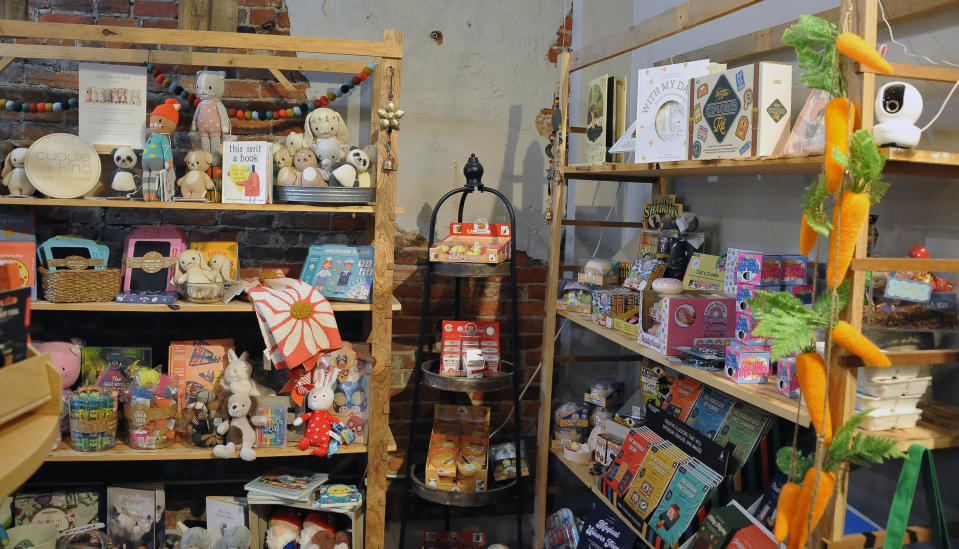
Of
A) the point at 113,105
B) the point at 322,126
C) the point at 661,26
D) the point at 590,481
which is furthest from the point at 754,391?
the point at 113,105

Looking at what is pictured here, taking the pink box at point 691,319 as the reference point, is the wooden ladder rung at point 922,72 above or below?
above

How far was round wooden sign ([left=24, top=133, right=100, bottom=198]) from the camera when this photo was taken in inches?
91.0

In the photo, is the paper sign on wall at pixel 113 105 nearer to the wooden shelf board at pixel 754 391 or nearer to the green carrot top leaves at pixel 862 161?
the wooden shelf board at pixel 754 391

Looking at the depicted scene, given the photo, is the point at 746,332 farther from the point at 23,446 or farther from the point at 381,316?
the point at 23,446

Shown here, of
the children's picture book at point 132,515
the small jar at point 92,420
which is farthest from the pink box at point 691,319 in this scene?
the children's picture book at point 132,515

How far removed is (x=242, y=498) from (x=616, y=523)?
1.28 meters

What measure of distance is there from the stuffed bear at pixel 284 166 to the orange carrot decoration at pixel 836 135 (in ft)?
5.57

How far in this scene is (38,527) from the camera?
2.40 m

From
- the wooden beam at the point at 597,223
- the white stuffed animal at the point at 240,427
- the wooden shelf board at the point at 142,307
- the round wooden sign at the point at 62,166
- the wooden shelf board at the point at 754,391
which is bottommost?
the white stuffed animal at the point at 240,427

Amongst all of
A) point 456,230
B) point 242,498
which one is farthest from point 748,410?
point 242,498

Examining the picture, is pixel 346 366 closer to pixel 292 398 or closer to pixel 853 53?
pixel 292 398

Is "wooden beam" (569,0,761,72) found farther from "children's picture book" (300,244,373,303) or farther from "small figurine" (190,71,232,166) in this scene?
"small figurine" (190,71,232,166)

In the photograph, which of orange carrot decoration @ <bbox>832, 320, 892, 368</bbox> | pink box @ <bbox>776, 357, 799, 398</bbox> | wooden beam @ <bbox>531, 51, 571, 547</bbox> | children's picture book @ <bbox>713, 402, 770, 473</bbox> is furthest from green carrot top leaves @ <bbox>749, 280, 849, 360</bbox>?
wooden beam @ <bbox>531, 51, 571, 547</bbox>

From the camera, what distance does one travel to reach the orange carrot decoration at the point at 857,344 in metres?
1.22
